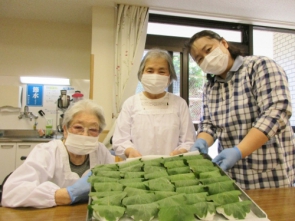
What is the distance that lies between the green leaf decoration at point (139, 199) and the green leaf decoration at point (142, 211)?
2 centimetres

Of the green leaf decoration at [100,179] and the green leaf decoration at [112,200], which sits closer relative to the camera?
the green leaf decoration at [112,200]

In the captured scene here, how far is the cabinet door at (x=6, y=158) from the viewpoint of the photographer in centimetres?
251

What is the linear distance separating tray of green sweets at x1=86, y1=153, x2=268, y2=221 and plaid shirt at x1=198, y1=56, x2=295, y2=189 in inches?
16.6

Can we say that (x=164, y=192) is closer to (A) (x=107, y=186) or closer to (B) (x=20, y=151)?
(A) (x=107, y=186)

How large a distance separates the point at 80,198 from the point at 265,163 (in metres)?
0.89

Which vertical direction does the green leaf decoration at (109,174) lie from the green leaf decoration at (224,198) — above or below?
above

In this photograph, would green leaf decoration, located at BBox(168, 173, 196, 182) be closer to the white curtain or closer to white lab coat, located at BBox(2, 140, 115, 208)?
white lab coat, located at BBox(2, 140, 115, 208)

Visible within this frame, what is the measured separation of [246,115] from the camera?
1.10 meters

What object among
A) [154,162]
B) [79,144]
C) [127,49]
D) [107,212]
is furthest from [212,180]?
[127,49]

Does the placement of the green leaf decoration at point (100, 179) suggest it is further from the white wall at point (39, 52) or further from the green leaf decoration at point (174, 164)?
the white wall at point (39, 52)

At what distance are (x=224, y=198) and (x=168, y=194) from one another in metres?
0.15

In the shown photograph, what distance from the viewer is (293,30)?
348cm

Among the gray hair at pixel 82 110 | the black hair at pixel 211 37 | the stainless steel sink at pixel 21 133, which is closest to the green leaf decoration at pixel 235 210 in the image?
the gray hair at pixel 82 110

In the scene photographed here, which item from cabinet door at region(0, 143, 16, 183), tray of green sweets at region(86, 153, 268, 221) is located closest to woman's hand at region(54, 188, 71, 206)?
tray of green sweets at region(86, 153, 268, 221)
